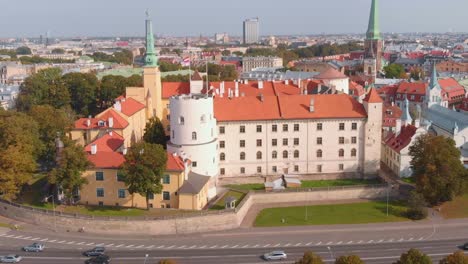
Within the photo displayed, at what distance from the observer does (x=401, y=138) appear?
87.4 m

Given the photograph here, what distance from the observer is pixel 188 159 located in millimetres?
75562

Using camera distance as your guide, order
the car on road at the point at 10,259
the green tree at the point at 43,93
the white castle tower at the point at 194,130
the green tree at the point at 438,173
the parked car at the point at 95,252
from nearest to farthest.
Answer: the car on road at the point at 10,259
the parked car at the point at 95,252
the green tree at the point at 438,173
the white castle tower at the point at 194,130
the green tree at the point at 43,93

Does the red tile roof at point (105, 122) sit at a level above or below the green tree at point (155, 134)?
above

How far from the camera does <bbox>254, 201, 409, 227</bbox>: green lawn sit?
2761 inches

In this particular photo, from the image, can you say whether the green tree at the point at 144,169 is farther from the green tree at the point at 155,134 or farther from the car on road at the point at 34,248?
the green tree at the point at 155,134

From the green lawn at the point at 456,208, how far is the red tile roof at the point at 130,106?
52.7 meters

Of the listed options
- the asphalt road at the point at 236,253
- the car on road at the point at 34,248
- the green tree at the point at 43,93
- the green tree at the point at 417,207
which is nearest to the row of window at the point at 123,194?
the asphalt road at the point at 236,253

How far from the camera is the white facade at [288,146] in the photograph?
84250mm

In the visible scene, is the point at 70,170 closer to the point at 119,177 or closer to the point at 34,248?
the point at 119,177

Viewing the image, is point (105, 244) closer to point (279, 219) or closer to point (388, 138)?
point (279, 219)

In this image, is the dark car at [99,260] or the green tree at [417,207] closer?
the dark car at [99,260]

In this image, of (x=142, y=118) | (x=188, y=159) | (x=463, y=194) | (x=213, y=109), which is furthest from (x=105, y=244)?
(x=463, y=194)

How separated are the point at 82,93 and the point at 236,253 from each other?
7561 centimetres

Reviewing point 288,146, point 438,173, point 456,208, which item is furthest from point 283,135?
point 456,208
